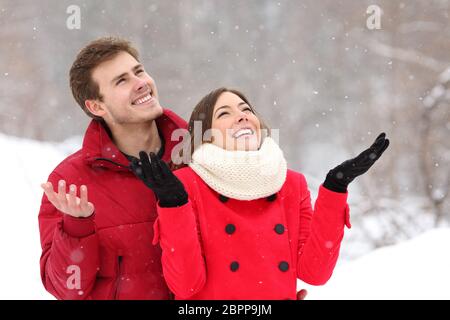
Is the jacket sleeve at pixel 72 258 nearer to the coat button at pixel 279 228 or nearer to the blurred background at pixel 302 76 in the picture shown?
the coat button at pixel 279 228

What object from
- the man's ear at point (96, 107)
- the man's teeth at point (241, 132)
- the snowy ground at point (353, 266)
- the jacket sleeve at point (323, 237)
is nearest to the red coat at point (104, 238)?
the man's ear at point (96, 107)

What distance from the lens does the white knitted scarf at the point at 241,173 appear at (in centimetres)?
208

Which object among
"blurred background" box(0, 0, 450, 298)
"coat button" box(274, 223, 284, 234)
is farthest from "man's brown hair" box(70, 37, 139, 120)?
"blurred background" box(0, 0, 450, 298)

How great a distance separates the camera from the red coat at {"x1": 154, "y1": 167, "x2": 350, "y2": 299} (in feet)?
6.59

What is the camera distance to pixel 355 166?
6.42 ft

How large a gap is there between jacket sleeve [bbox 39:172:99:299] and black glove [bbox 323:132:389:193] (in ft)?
2.90

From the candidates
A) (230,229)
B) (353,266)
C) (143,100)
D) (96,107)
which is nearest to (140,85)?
(143,100)

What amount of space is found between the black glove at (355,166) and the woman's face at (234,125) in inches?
12.8

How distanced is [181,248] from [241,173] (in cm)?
36

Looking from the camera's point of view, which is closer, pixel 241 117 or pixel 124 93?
pixel 241 117

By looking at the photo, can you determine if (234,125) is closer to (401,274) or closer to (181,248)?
(181,248)
